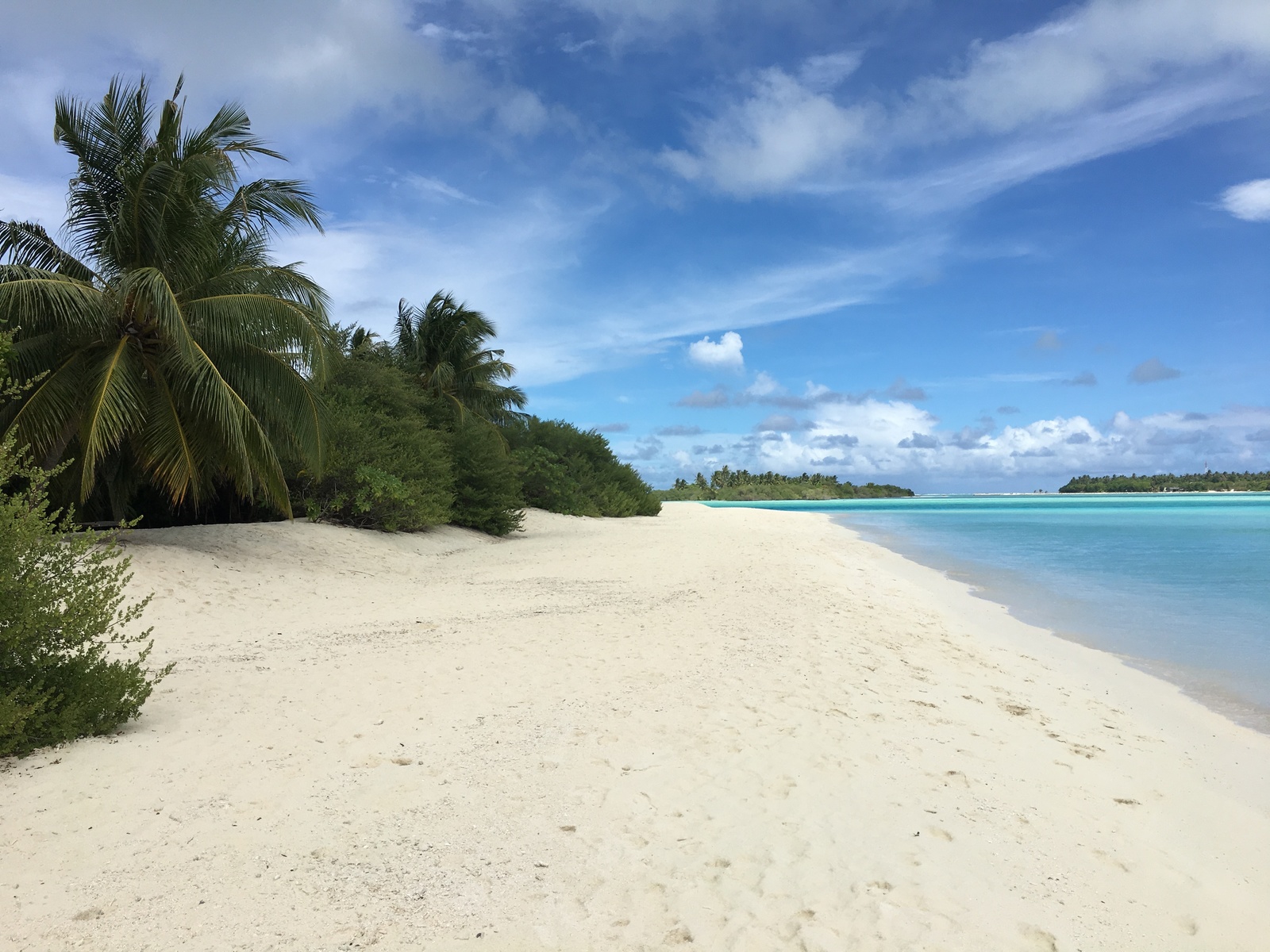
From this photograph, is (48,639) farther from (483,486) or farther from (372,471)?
(483,486)

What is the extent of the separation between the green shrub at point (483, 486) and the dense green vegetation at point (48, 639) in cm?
1535

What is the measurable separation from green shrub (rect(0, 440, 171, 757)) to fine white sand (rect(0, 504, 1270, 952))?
0.60ft

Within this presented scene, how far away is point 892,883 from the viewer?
10.8 ft

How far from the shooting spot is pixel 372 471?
1645 cm

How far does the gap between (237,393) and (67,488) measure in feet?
9.28

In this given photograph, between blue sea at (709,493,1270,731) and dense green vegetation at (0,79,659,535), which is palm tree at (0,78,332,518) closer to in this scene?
dense green vegetation at (0,79,659,535)

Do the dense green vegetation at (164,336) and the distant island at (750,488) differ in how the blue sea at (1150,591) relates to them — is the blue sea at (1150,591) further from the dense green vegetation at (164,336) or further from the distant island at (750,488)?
the distant island at (750,488)

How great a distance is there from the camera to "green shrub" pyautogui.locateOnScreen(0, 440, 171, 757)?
4.20 meters

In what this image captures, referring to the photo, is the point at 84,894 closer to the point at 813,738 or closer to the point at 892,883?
the point at 892,883

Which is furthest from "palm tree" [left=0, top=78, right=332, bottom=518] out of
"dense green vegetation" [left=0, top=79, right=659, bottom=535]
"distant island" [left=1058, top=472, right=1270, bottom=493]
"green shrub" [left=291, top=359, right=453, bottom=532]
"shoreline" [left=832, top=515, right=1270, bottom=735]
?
"distant island" [left=1058, top=472, right=1270, bottom=493]

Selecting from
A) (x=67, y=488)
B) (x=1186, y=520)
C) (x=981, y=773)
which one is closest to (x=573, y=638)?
A: (x=981, y=773)

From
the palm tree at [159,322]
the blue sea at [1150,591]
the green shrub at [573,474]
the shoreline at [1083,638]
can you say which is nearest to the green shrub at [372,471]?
the palm tree at [159,322]

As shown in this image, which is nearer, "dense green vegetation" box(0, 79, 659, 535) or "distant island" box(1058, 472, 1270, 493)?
"dense green vegetation" box(0, 79, 659, 535)

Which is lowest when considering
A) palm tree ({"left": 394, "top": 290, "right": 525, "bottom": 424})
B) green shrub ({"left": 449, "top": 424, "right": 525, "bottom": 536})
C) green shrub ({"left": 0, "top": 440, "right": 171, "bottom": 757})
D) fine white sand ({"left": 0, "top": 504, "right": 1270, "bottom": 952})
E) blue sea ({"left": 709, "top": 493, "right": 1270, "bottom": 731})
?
blue sea ({"left": 709, "top": 493, "right": 1270, "bottom": 731})
